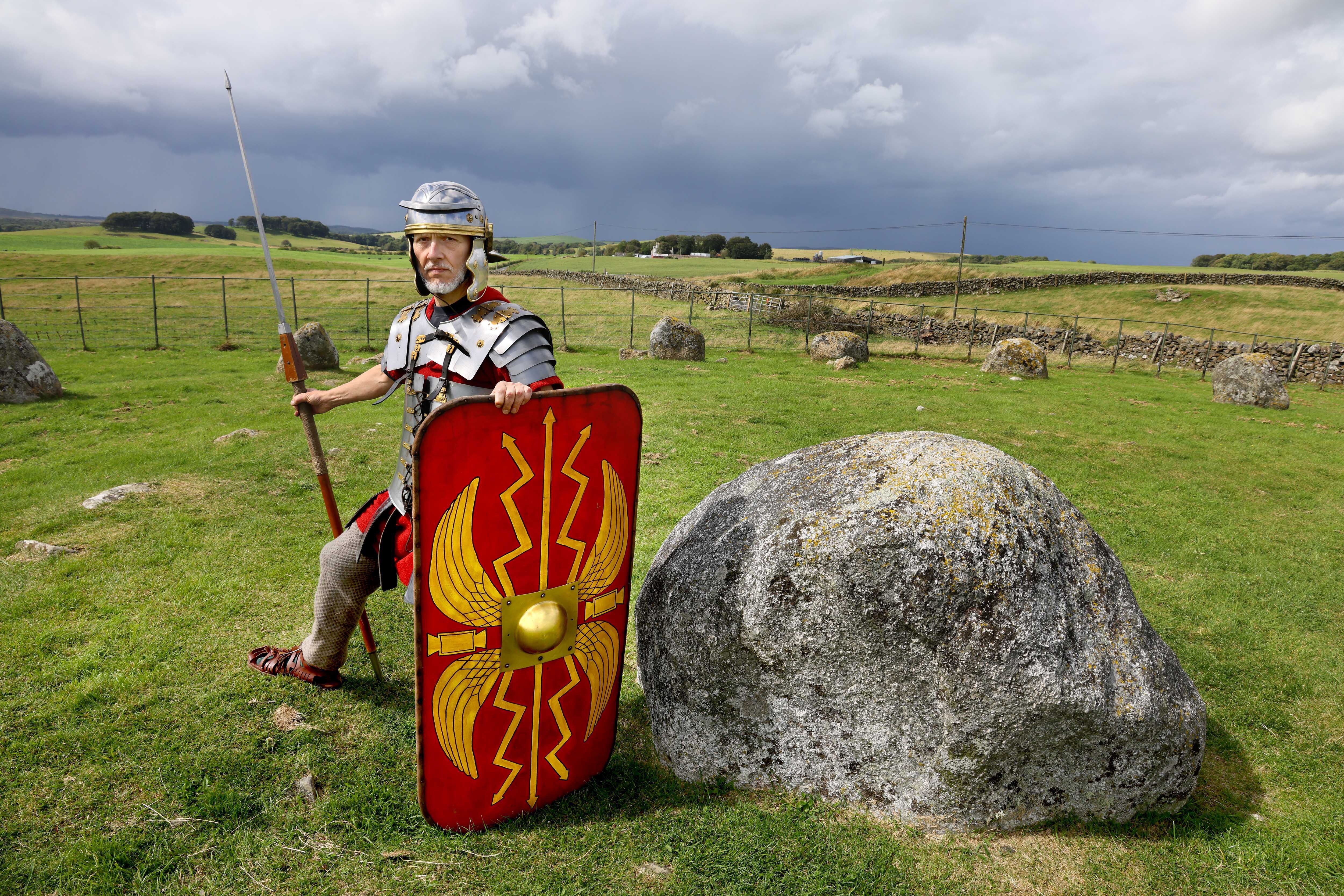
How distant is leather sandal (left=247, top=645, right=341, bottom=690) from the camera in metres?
3.64

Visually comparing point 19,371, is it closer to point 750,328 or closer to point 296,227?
point 750,328

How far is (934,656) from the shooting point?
2506 mm

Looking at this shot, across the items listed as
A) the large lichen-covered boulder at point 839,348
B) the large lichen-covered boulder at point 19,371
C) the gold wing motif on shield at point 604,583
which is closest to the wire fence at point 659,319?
the large lichen-covered boulder at point 839,348

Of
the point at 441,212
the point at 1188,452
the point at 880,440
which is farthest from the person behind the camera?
the point at 1188,452

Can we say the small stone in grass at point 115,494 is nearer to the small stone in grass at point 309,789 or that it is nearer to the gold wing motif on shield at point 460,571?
the small stone in grass at point 309,789

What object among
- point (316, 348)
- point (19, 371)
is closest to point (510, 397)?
point (19, 371)

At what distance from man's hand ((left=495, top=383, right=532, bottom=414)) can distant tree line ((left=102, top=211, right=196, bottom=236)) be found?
323ft

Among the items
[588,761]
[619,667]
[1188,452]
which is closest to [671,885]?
[588,761]

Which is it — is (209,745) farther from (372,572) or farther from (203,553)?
(203,553)

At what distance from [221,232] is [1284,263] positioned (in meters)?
111

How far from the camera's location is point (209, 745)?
Result: 10.4 ft

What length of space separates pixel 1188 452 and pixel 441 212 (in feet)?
36.9

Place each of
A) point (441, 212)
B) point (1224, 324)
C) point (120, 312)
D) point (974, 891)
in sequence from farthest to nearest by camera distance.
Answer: point (1224, 324)
point (120, 312)
point (441, 212)
point (974, 891)

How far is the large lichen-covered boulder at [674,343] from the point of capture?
1772cm
